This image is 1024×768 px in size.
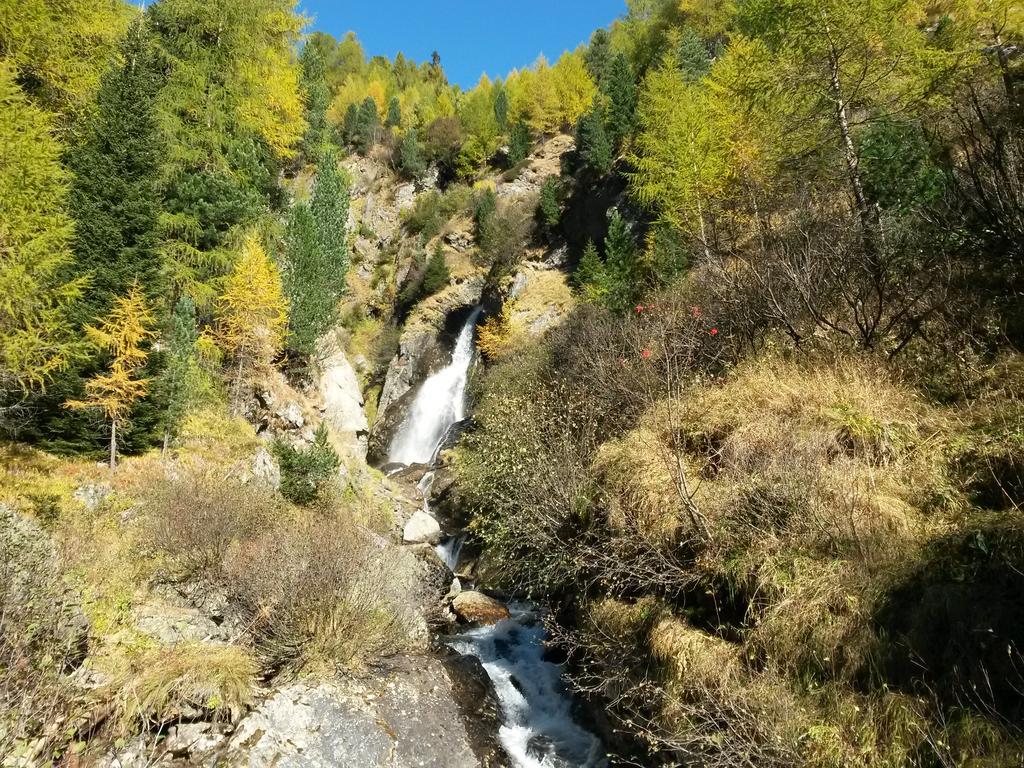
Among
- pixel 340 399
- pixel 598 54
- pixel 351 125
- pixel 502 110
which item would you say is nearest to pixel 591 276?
pixel 340 399

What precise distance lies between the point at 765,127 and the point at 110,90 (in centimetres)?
1641

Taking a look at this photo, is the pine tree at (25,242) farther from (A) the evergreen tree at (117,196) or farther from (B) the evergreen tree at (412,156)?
(B) the evergreen tree at (412,156)

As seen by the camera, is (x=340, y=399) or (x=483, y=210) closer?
(x=340, y=399)

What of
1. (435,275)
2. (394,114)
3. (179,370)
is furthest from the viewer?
(394,114)

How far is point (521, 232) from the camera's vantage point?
1516 inches

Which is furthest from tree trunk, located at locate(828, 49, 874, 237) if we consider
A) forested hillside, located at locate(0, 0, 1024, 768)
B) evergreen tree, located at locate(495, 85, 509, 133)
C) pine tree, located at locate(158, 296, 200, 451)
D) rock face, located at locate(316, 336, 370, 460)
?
evergreen tree, located at locate(495, 85, 509, 133)

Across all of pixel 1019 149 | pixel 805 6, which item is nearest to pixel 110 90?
pixel 805 6

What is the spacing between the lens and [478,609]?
12.7 meters

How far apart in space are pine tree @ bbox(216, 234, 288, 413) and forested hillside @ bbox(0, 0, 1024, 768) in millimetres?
136

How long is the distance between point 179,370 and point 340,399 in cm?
1126

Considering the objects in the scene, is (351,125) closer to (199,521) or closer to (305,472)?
(305,472)

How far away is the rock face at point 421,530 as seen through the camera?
17716 mm

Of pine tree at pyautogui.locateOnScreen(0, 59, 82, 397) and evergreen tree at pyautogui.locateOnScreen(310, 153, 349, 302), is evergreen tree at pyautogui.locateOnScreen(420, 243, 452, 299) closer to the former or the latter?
evergreen tree at pyautogui.locateOnScreen(310, 153, 349, 302)

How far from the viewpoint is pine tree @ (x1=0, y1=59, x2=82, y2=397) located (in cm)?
873
